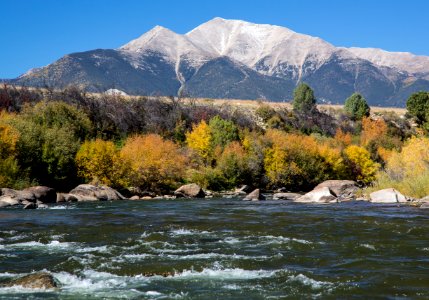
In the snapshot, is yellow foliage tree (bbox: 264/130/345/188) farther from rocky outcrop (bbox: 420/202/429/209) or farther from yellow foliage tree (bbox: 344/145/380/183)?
rocky outcrop (bbox: 420/202/429/209)

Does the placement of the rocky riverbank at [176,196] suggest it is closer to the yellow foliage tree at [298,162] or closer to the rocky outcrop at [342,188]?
the rocky outcrop at [342,188]

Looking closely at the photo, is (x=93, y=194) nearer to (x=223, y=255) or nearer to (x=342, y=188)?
(x=342, y=188)

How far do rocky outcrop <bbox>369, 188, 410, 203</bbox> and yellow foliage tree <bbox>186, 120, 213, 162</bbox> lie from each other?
37.4m

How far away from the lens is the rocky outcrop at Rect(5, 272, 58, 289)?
49.0 feet

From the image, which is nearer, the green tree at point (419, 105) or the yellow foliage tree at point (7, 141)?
the yellow foliage tree at point (7, 141)

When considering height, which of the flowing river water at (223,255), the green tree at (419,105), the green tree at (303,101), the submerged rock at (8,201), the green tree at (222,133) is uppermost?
the green tree at (303,101)

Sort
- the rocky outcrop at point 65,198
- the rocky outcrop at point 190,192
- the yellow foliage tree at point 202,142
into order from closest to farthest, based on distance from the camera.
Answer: the rocky outcrop at point 65,198
the rocky outcrop at point 190,192
the yellow foliage tree at point 202,142

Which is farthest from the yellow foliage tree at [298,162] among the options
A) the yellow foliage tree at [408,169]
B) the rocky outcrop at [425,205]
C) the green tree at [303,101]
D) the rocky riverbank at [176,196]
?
the green tree at [303,101]

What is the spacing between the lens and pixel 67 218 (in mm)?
33219

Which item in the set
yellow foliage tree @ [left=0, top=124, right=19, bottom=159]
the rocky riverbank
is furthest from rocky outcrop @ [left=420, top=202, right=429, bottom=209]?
yellow foliage tree @ [left=0, top=124, right=19, bottom=159]

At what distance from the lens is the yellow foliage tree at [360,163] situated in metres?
87.0

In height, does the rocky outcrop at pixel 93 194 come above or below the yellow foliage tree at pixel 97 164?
below

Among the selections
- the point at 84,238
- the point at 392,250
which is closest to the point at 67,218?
the point at 84,238

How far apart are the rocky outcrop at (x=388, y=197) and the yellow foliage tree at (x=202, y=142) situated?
37366mm
